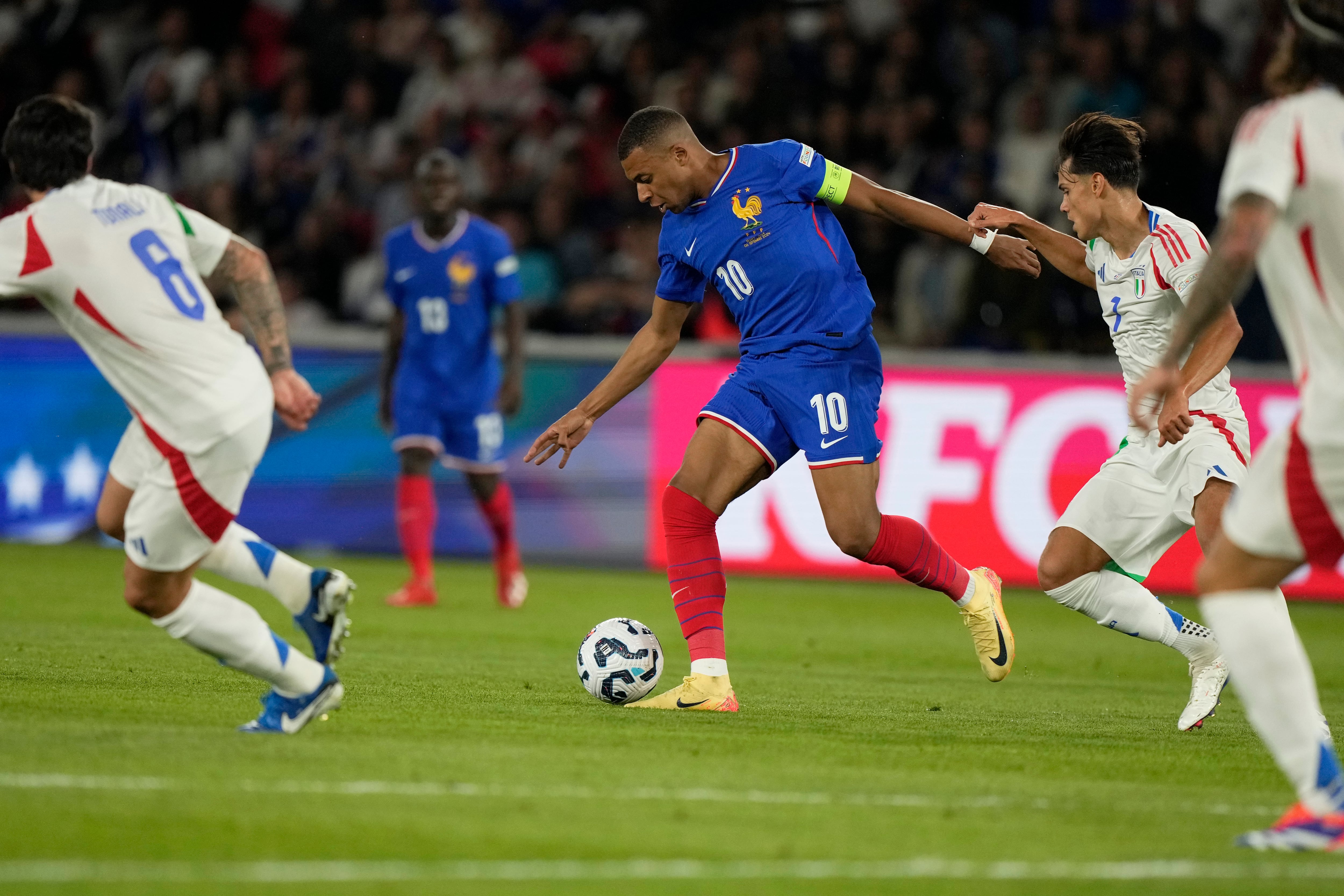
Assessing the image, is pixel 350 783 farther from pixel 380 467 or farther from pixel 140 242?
pixel 380 467

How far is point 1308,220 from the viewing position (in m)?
4.27

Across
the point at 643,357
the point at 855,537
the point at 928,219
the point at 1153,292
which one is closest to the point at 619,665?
the point at 855,537

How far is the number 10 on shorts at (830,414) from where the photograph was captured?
21.6 ft

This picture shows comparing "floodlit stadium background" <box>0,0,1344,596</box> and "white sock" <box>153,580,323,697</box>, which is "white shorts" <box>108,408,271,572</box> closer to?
"white sock" <box>153,580,323,697</box>

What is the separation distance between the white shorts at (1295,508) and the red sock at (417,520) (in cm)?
722

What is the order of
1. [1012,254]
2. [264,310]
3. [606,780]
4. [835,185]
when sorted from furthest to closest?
1. [835,185]
2. [1012,254]
3. [264,310]
4. [606,780]

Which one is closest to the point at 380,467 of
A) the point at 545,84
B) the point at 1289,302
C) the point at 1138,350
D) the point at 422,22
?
the point at 545,84

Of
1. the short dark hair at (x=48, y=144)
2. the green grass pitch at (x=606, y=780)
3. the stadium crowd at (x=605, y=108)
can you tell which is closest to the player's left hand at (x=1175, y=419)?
the green grass pitch at (x=606, y=780)

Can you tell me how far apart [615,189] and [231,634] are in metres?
10.9

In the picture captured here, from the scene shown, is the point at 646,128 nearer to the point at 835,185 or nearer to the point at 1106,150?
the point at 835,185

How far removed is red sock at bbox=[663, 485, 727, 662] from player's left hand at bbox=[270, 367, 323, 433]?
170cm

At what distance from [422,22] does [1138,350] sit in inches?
492

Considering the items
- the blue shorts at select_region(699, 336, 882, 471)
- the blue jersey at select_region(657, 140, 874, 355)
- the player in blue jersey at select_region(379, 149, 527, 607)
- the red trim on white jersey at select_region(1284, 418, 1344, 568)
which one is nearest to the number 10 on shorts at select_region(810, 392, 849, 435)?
the blue shorts at select_region(699, 336, 882, 471)

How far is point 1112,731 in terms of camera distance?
21.5ft
